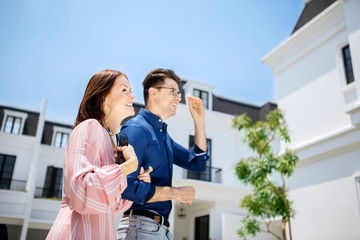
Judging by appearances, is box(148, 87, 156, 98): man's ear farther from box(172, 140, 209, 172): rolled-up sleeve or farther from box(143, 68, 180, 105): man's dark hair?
box(172, 140, 209, 172): rolled-up sleeve

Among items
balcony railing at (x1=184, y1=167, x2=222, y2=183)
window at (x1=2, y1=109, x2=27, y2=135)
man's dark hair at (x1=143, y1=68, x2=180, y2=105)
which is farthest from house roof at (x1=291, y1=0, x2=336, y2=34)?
window at (x1=2, y1=109, x2=27, y2=135)

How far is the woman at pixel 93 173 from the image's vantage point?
1104mm

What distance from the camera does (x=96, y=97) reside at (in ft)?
4.87

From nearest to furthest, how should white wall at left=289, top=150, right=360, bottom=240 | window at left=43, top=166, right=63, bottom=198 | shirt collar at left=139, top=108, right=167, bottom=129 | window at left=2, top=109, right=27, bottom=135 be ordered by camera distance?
shirt collar at left=139, top=108, right=167, bottom=129 → white wall at left=289, top=150, right=360, bottom=240 → window at left=43, top=166, right=63, bottom=198 → window at left=2, top=109, right=27, bottom=135

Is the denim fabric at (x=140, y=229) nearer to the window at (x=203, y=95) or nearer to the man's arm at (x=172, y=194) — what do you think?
the man's arm at (x=172, y=194)

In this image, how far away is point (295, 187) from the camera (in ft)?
28.1

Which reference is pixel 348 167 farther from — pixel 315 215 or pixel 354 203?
pixel 315 215

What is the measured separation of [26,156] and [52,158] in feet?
4.18

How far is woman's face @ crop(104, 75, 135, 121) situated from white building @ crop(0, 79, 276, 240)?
36.7 feet

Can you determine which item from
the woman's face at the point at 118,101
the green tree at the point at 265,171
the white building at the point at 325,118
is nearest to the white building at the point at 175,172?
the white building at the point at 325,118

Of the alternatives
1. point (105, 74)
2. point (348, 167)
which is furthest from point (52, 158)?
point (105, 74)

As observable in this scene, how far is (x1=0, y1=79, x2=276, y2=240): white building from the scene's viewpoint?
1299 centimetres

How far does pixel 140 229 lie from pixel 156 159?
0.38 meters

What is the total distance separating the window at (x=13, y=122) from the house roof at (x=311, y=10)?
45.5ft
